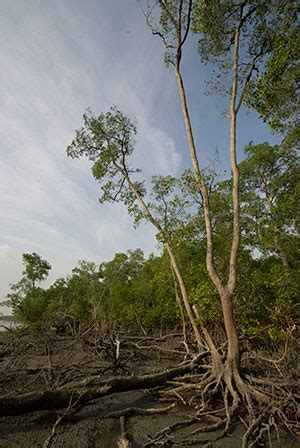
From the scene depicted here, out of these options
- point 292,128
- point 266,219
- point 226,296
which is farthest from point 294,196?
point 226,296

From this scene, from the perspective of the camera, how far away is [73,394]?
421 cm

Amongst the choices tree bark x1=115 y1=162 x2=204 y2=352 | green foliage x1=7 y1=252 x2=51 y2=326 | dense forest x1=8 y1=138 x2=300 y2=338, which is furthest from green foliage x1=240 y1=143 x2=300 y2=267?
green foliage x1=7 y1=252 x2=51 y2=326

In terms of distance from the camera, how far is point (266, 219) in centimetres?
1428

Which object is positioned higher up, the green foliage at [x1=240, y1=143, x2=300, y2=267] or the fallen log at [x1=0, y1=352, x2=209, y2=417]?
the green foliage at [x1=240, y1=143, x2=300, y2=267]

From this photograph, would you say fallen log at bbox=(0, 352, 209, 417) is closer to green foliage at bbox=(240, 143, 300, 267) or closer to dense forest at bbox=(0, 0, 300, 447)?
dense forest at bbox=(0, 0, 300, 447)

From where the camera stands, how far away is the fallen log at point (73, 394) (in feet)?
12.2

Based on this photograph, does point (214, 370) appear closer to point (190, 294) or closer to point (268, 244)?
point (190, 294)

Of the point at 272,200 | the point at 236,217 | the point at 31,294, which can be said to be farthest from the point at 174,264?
the point at 31,294

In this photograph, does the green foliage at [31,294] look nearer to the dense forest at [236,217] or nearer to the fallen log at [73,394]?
the dense forest at [236,217]

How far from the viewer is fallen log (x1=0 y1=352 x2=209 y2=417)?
3.72 meters

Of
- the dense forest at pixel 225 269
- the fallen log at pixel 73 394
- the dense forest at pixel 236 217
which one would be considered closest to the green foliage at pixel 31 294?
the dense forest at pixel 225 269

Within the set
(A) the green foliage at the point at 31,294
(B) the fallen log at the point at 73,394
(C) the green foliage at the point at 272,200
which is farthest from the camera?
(A) the green foliage at the point at 31,294

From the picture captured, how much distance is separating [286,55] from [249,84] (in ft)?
3.36

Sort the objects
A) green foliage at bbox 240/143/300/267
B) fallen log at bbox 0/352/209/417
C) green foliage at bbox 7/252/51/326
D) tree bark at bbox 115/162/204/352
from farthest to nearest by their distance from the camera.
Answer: green foliage at bbox 7/252/51/326
green foliage at bbox 240/143/300/267
tree bark at bbox 115/162/204/352
fallen log at bbox 0/352/209/417
